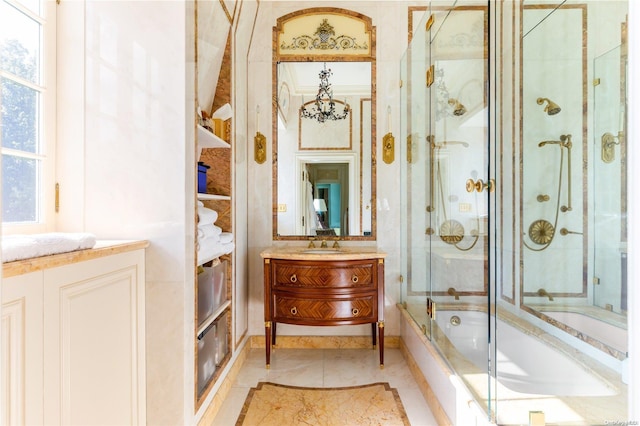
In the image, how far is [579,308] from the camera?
1801 mm

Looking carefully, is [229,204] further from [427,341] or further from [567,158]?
[567,158]

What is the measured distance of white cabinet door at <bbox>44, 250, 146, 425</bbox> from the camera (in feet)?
3.19

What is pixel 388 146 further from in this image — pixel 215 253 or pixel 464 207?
pixel 215 253

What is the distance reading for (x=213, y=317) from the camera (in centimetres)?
182

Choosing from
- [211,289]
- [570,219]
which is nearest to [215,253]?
[211,289]

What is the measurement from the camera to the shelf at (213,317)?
163 centimetres

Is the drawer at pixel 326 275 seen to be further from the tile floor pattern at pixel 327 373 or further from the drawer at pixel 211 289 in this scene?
the tile floor pattern at pixel 327 373

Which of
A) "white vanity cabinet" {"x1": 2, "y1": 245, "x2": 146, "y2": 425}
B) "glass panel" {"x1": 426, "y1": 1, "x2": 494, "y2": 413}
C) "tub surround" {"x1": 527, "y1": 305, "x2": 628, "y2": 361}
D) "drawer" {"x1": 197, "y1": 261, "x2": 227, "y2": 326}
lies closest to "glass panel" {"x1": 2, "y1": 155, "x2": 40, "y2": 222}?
"white vanity cabinet" {"x1": 2, "y1": 245, "x2": 146, "y2": 425}

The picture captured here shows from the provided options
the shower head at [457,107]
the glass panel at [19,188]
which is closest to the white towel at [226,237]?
the glass panel at [19,188]

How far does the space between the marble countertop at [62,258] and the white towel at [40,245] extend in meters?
0.01

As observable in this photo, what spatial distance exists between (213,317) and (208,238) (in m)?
0.44

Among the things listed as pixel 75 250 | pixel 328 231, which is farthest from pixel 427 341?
pixel 75 250

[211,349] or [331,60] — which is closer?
[211,349]

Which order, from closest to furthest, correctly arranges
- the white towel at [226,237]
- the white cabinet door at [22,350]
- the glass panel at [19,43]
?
the white cabinet door at [22,350], the glass panel at [19,43], the white towel at [226,237]
